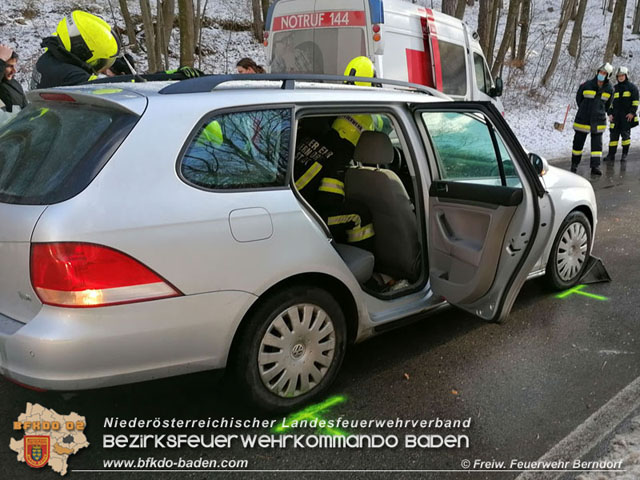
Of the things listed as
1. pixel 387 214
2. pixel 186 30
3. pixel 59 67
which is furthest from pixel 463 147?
pixel 186 30

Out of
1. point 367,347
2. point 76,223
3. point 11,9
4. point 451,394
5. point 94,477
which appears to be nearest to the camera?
point 76,223

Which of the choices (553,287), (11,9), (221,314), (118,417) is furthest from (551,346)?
(11,9)

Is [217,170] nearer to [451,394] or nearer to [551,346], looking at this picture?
[451,394]

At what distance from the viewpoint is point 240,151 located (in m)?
2.52

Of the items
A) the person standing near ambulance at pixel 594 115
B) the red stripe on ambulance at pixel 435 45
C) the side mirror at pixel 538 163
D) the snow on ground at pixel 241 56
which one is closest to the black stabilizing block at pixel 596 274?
the side mirror at pixel 538 163

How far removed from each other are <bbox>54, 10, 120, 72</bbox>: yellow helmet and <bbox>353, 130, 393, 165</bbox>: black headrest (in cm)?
243

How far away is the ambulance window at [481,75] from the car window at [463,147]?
670 centimetres

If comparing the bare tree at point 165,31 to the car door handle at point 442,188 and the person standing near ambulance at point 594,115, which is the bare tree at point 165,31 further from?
the car door handle at point 442,188

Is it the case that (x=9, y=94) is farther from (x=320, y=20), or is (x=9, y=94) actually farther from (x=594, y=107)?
(x=594, y=107)

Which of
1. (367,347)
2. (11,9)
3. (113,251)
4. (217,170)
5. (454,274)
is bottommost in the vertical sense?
(367,347)

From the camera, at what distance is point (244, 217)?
2377mm

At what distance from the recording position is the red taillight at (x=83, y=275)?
2027 mm

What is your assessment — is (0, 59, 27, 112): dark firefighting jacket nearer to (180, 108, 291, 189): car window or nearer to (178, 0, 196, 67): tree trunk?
(180, 108, 291, 189): car window

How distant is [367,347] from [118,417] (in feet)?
5.12
